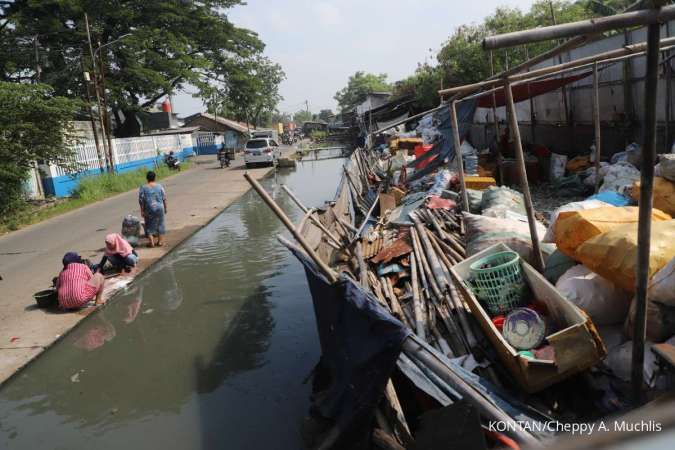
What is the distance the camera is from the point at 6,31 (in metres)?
24.5

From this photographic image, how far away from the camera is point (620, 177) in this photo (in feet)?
23.2

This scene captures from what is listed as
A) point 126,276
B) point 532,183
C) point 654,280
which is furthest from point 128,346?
point 532,183

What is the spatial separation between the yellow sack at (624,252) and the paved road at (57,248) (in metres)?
5.78

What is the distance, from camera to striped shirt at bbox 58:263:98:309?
6.86 meters

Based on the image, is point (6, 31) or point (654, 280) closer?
point (654, 280)

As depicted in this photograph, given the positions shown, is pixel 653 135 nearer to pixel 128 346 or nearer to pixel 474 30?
pixel 128 346

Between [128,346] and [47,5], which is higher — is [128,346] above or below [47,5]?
below

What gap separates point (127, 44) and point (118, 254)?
22.1 meters

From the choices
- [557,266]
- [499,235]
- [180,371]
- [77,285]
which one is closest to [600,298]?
[557,266]

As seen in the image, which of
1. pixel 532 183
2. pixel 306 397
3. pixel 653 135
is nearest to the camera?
pixel 653 135

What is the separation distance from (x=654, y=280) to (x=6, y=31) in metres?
29.9

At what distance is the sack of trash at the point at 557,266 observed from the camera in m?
4.09

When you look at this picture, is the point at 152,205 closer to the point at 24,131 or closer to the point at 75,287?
the point at 75,287

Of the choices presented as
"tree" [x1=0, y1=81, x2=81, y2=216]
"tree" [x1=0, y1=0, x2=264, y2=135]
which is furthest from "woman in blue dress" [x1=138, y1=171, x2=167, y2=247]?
"tree" [x1=0, y1=0, x2=264, y2=135]
